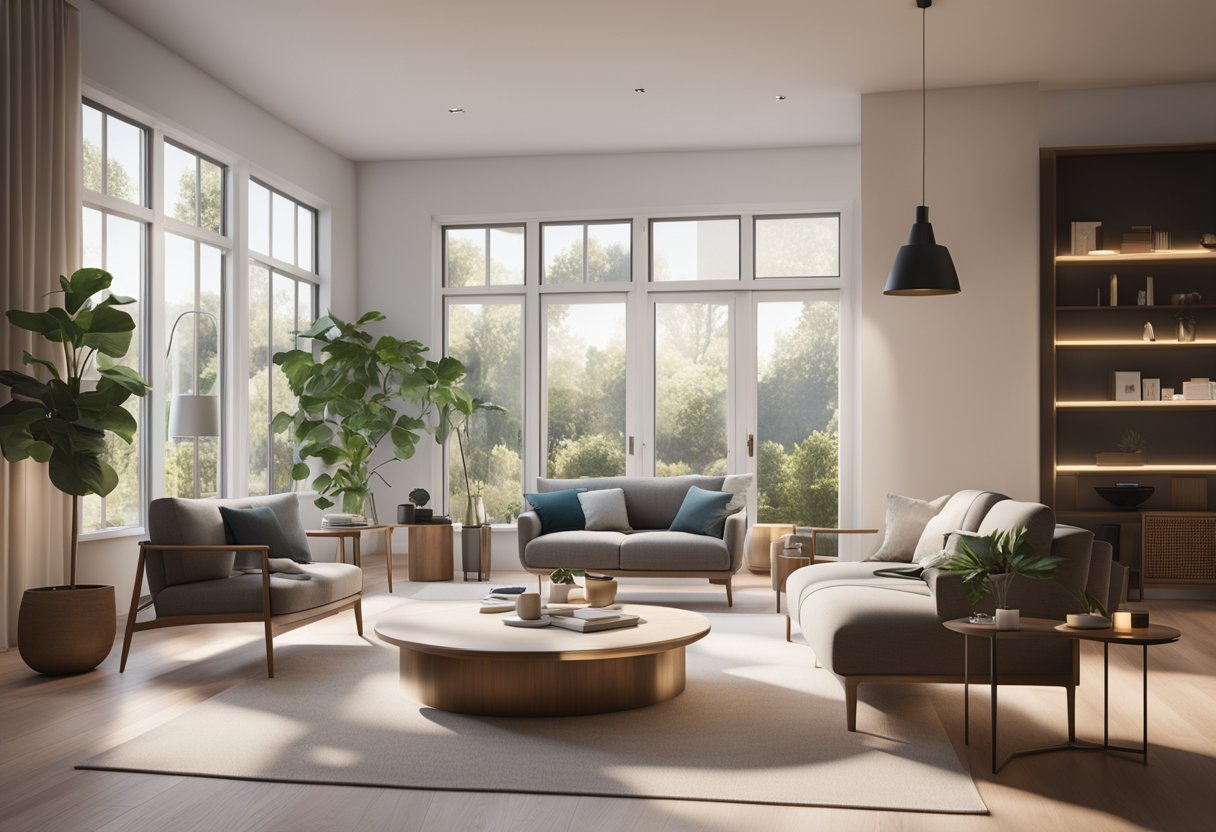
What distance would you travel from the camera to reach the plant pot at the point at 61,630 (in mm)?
4820

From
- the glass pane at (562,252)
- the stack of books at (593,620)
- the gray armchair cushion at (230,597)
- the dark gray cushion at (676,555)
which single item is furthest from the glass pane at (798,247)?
the gray armchair cushion at (230,597)

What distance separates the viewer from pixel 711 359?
30.5 ft

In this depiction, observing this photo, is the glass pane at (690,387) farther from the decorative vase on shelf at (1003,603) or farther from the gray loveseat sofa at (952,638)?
the decorative vase on shelf at (1003,603)

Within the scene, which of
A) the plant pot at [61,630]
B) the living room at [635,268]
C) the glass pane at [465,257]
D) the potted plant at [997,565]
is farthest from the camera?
the glass pane at [465,257]

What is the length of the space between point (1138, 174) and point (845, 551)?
3573 millimetres

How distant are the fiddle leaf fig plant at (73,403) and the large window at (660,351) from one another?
4603 millimetres

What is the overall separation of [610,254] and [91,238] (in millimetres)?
4516

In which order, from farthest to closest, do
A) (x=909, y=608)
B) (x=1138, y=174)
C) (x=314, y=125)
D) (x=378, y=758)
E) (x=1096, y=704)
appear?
1. (x=314, y=125)
2. (x=1138, y=174)
3. (x=1096, y=704)
4. (x=909, y=608)
5. (x=378, y=758)

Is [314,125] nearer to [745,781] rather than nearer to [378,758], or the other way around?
[378,758]

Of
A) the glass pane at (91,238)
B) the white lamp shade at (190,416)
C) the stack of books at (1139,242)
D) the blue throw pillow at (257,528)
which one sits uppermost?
the stack of books at (1139,242)

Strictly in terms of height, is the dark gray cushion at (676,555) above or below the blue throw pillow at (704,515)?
below

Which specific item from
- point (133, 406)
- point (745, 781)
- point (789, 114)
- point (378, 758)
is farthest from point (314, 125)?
point (745, 781)

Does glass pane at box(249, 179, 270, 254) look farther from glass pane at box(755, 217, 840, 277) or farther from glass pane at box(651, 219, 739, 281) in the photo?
glass pane at box(755, 217, 840, 277)

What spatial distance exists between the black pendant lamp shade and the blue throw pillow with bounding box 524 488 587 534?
2.92 m
